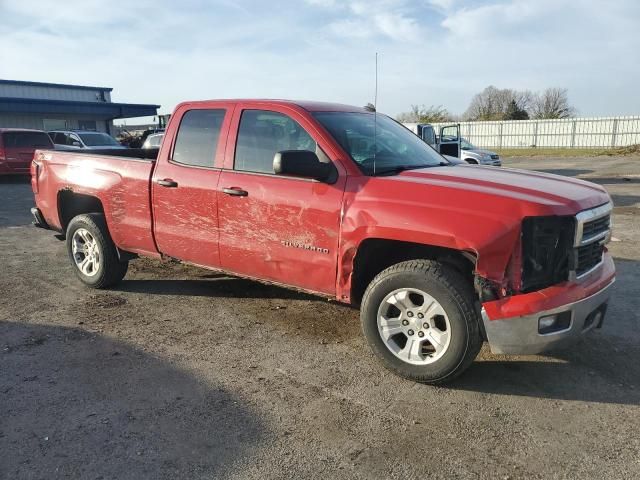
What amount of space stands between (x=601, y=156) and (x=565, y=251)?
32546 mm

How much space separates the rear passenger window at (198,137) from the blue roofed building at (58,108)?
98.2ft

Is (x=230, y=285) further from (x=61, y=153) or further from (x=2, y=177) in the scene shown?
(x=2, y=177)

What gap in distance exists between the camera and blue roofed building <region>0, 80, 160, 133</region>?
30625 mm

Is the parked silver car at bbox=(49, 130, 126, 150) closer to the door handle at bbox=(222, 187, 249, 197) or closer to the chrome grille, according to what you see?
the door handle at bbox=(222, 187, 249, 197)

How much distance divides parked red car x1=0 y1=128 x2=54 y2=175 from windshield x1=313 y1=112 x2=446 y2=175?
585 inches

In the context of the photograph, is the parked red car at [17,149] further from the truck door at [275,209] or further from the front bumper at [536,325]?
the front bumper at [536,325]

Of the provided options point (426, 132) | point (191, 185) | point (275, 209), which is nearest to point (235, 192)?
point (275, 209)

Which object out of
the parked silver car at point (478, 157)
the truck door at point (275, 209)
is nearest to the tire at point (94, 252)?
the truck door at point (275, 209)

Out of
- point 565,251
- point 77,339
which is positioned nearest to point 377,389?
point 565,251

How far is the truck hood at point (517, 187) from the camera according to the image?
3.20 m

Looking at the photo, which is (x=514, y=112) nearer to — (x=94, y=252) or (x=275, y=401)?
(x=94, y=252)

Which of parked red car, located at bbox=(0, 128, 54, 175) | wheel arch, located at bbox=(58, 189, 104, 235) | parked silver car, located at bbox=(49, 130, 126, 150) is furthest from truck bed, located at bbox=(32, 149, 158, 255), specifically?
parked silver car, located at bbox=(49, 130, 126, 150)

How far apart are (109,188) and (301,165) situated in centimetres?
250

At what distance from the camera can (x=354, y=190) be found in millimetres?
3723
